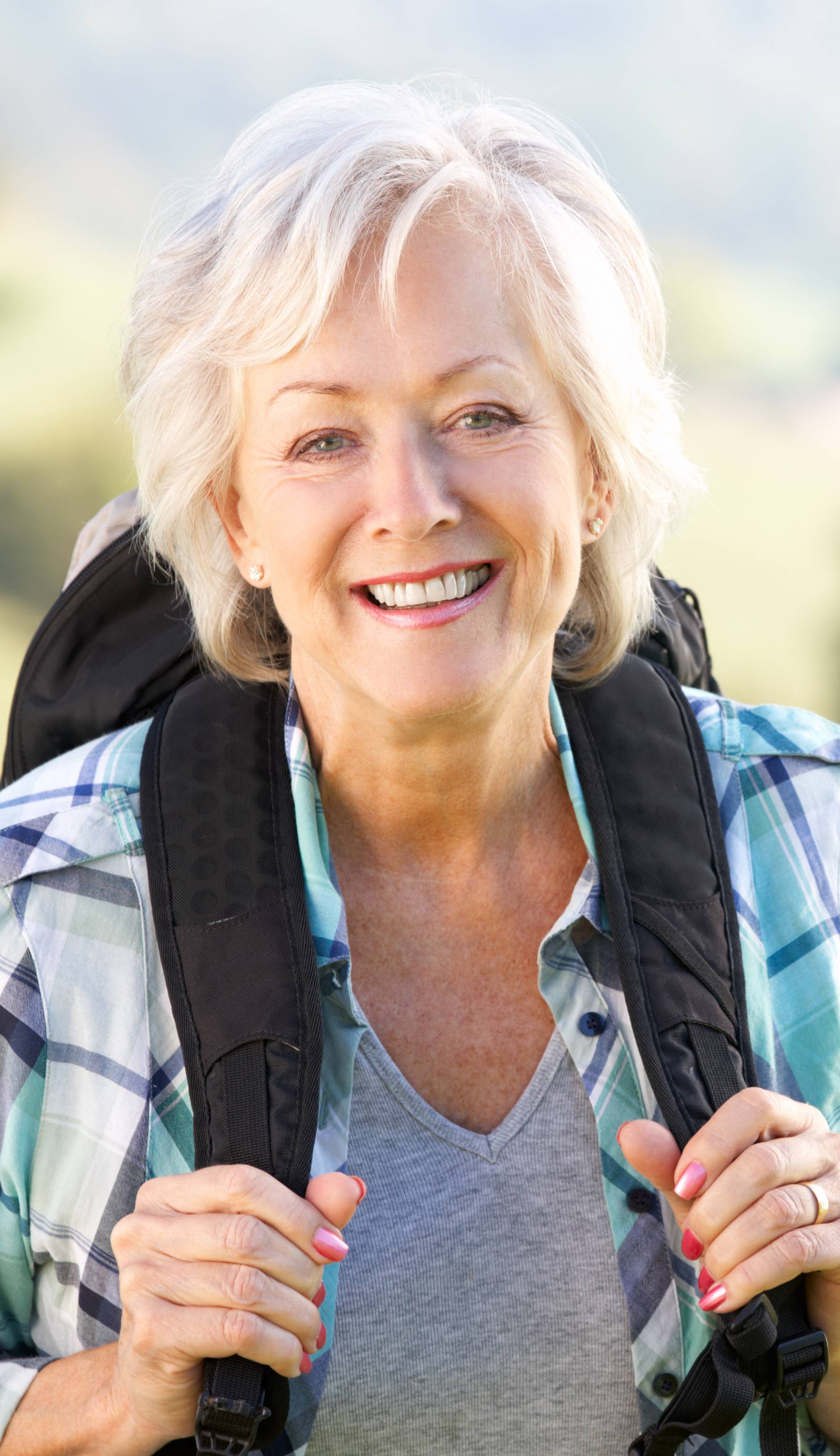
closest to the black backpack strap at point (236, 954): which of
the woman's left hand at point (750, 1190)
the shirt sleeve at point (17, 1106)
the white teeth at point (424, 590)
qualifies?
the shirt sleeve at point (17, 1106)

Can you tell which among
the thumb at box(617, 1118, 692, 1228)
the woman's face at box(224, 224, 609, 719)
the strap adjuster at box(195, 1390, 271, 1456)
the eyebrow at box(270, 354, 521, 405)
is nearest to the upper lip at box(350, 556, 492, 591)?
the woman's face at box(224, 224, 609, 719)

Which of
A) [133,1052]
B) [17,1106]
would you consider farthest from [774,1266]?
[17,1106]

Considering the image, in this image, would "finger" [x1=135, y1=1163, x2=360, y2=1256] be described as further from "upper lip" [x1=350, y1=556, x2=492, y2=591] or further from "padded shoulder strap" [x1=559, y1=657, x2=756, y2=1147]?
"upper lip" [x1=350, y1=556, x2=492, y2=591]

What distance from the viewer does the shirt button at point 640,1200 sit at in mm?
1562

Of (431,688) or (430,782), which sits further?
(430,782)

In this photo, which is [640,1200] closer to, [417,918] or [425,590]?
[417,918]

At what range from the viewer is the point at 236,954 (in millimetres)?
1476

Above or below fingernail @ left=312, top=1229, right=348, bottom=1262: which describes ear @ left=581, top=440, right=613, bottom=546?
above

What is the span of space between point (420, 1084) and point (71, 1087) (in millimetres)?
424

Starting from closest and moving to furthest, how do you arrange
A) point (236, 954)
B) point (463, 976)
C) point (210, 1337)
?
point (210, 1337), point (236, 954), point (463, 976)

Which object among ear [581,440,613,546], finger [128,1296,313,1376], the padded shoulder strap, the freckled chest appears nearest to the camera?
finger [128,1296,313,1376]

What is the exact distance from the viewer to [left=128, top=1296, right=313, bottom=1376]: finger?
1.23 m

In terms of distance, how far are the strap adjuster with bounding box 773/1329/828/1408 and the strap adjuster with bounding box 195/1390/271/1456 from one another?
54 cm

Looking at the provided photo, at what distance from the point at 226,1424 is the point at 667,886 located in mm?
779
